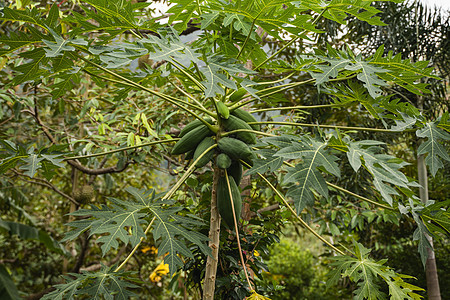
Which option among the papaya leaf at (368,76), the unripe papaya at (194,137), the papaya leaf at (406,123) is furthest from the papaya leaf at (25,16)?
the papaya leaf at (406,123)

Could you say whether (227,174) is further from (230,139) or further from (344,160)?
(344,160)

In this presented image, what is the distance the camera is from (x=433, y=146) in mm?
1016

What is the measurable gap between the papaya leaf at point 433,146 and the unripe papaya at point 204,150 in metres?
0.60

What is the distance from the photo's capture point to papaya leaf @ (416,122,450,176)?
99cm

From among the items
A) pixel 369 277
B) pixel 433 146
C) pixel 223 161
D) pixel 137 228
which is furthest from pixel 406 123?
pixel 137 228

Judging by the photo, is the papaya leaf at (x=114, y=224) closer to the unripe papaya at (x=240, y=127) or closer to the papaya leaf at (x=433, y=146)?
the unripe papaya at (x=240, y=127)

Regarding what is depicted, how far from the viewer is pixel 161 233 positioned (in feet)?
2.89

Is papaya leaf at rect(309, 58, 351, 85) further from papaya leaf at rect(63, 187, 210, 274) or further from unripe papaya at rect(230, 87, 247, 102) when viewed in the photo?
papaya leaf at rect(63, 187, 210, 274)

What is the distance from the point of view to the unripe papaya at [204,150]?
1.07 meters

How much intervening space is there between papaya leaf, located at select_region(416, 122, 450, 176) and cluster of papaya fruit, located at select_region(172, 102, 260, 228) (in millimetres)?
490

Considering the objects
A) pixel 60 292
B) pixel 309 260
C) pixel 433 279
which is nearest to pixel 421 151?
pixel 60 292

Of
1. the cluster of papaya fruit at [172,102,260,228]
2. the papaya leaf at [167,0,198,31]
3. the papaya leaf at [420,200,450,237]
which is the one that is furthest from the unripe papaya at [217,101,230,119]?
the papaya leaf at [420,200,450,237]

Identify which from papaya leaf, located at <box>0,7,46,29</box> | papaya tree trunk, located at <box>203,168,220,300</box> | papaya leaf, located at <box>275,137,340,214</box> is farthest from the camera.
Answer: papaya tree trunk, located at <box>203,168,220,300</box>

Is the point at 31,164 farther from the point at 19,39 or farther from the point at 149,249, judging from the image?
the point at 149,249
